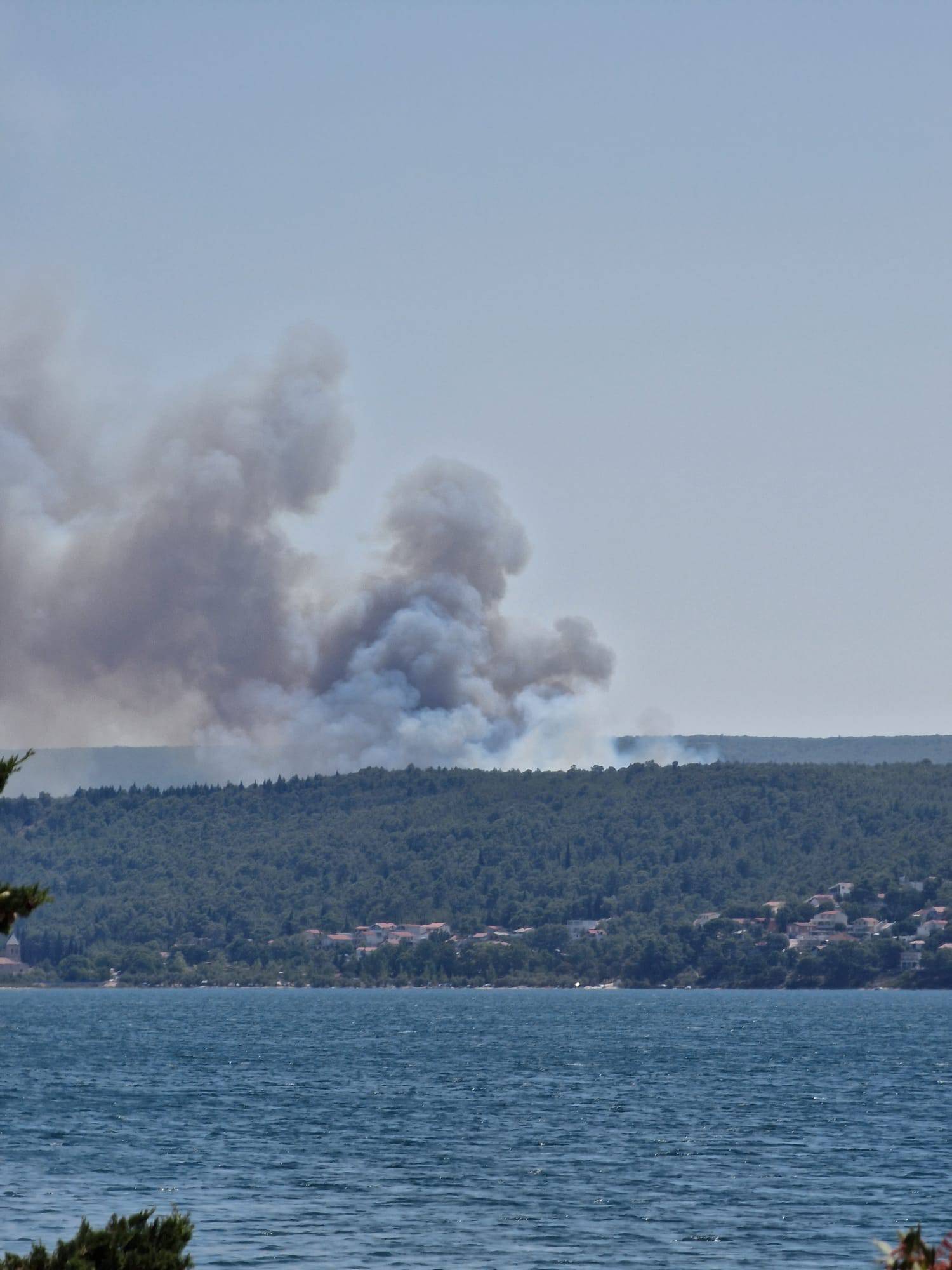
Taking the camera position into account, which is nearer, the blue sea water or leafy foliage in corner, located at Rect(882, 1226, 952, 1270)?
leafy foliage in corner, located at Rect(882, 1226, 952, 1270)

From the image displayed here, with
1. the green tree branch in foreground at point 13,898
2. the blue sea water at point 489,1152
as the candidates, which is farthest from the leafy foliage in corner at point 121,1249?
the blue sea water at point 489,1152

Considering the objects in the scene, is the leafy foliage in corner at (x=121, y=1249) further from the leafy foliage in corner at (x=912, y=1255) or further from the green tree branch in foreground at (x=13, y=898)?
the leafy foliage in corner at (x=912, y=1255)

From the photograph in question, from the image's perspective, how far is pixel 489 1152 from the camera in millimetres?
71562

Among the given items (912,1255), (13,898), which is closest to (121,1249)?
(13,898)

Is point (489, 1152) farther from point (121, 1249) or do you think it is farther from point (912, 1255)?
point (912, 1255)

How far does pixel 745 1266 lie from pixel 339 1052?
9484 cm

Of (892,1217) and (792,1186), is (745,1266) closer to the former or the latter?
(892,1217)

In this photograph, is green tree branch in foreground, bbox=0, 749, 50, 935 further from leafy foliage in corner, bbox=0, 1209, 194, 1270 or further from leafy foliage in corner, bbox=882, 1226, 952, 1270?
leafy foliage in corner, bbox=882, 1226, 952, 1270

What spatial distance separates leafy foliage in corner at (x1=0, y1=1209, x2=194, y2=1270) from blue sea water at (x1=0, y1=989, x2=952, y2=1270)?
2734 centimetres

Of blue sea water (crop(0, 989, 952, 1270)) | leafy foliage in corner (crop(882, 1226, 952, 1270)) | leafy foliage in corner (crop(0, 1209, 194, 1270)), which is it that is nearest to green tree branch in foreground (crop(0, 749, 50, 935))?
leafy foliage in corner (crop(0, 1209, 194, 1270))

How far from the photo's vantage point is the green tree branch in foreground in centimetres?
1908

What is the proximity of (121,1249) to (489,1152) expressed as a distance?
173 feet

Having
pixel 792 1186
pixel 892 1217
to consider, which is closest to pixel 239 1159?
pixel 792 1186

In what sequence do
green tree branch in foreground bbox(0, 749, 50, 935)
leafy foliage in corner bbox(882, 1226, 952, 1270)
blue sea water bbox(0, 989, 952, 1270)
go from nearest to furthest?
1. leafy foliage in corner bbox(882, 1226, 952, 1270)
2. green tree branch in foreground bbox(0, 749, 50, 935)
3. blue sea water bbox(0, 989, 952, 1270)
